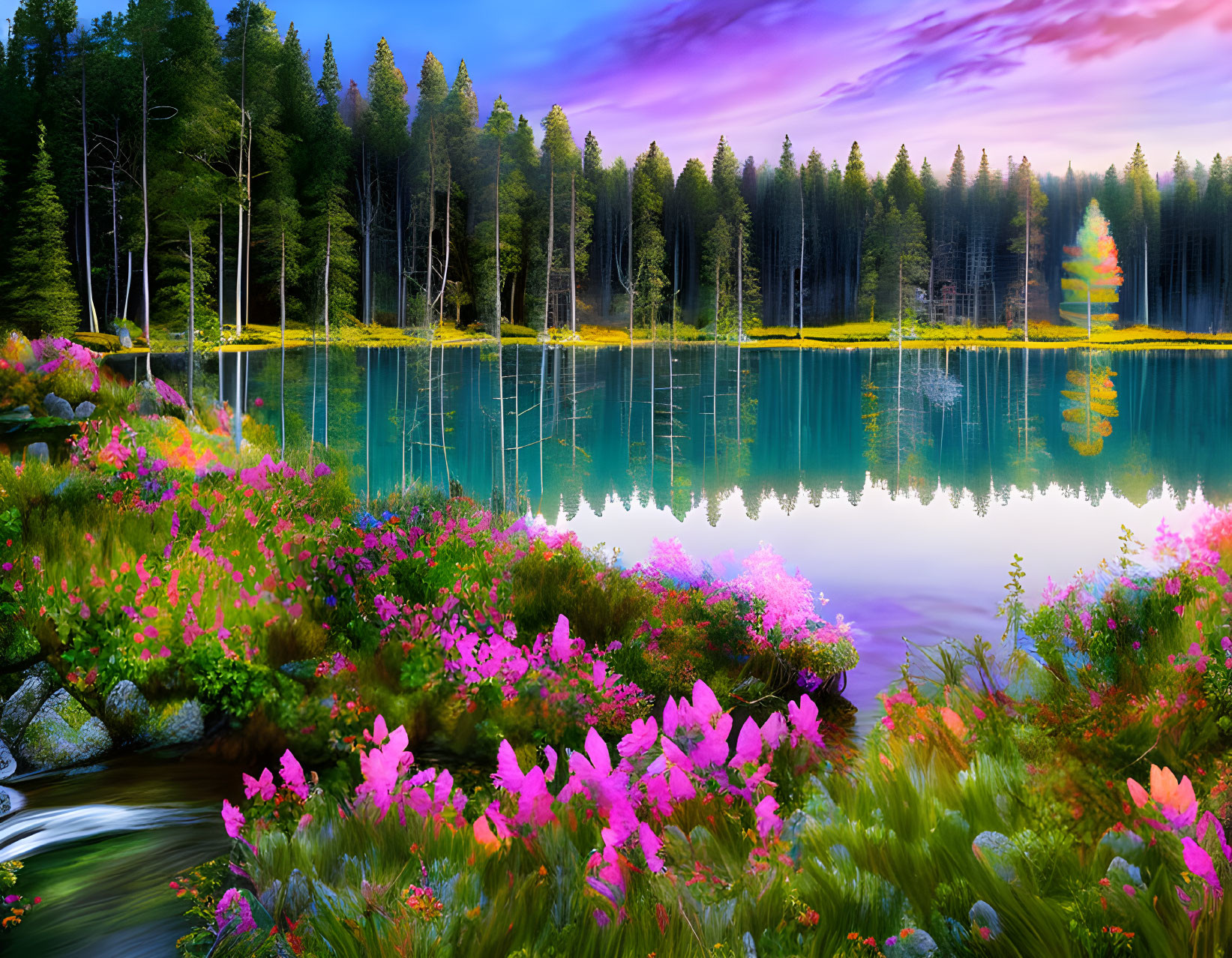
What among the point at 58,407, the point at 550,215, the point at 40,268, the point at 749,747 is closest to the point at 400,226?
the point at 550,215

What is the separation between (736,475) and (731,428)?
748 cm

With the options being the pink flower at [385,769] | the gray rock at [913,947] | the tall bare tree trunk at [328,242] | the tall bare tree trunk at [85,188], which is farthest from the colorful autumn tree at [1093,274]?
the pink flower at [385,769]

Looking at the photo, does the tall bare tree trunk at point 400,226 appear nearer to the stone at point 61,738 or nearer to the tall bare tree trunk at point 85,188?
the tall bare tree trunk at point 85,188

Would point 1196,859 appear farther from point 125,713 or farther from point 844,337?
point 844,337

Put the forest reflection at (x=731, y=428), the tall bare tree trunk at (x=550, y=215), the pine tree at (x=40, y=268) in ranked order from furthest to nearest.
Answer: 1. the tall bare tree trunk at (x=550, y=215)
2. the pine tree at (x=40, y=268)
3. the forest reflection at (x=731, y=428)

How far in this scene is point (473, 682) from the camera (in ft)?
20.9

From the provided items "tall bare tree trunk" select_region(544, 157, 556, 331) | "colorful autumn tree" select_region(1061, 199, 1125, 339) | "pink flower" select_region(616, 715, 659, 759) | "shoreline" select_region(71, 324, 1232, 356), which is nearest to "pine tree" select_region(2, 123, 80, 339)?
"shoreline" select_region(71, 324, 1232, 356)

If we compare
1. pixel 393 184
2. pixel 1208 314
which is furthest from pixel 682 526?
pixel 1208 314

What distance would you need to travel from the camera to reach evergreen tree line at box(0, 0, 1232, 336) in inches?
1207

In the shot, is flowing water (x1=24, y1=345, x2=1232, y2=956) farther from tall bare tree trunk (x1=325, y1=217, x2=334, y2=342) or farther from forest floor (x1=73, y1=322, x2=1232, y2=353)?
forest floor (x1=73, y1=322, x2=1232, y2=353)

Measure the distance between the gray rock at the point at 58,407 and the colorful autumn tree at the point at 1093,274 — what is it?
68.1 metres

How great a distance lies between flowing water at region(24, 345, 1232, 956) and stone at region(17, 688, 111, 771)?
9.4 inches

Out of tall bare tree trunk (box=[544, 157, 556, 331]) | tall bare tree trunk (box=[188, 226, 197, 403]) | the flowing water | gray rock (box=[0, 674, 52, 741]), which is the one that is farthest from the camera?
tall bare tree trunk (box=[544, 157, 556, 331])

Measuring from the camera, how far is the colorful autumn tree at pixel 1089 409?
2414cm
